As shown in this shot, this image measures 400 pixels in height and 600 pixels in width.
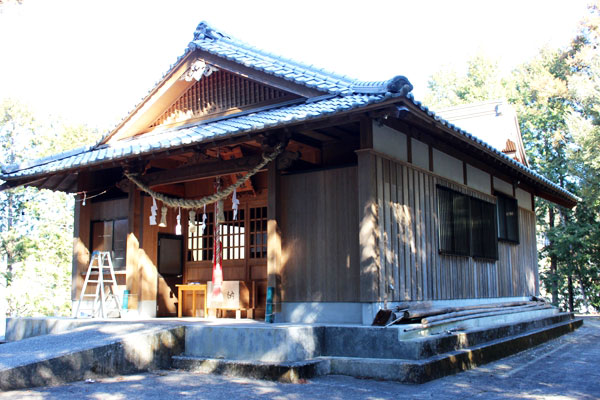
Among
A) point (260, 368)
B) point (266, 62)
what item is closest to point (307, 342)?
point (260, 368)

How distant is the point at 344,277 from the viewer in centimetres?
886

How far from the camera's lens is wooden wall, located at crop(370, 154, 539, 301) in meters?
8.76

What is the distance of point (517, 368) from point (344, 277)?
294 centimetres

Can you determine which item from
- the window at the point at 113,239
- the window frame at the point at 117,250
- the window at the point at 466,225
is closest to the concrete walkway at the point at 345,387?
the window at the point at 466,225

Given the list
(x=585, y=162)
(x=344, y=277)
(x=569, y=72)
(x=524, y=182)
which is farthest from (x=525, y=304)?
(x=569, y=72)

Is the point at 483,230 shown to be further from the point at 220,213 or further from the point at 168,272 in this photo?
the point at 168,272

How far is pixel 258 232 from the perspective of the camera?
11.6m

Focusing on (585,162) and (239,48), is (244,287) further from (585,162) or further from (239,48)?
(585,162)

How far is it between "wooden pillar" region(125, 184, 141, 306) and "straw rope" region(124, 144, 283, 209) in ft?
1.61

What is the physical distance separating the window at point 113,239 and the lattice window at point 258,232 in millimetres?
2866

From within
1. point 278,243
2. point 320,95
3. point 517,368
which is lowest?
point 517,368

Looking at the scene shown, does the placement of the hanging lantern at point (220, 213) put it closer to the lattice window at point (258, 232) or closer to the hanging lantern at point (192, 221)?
the hanging lantern at point (192, 221)

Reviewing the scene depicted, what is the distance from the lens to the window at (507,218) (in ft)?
45.9

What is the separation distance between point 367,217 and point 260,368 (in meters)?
2.66
